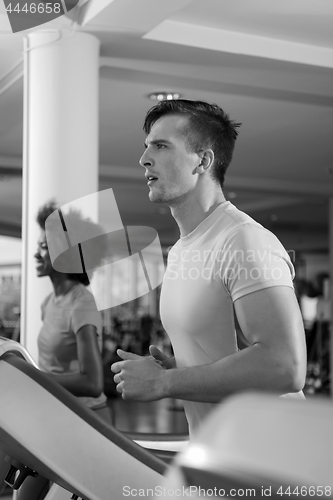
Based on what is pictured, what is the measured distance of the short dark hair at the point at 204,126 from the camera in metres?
1.43

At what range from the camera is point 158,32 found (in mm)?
2953

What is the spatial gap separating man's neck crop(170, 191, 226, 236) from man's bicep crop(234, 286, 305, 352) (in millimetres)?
321

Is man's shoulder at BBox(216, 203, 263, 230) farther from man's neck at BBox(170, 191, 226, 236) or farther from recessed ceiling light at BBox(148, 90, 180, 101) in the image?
recessed ceiling light at BBox(148, 90, 180, 101)

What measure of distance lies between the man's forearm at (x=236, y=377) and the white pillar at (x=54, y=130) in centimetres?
179

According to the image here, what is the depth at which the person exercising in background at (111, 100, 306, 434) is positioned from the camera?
1048 millimetres

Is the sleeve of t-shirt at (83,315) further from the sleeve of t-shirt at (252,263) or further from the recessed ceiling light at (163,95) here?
the recessed ceiling light at (163,95)

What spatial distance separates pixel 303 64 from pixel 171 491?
318 centimetres

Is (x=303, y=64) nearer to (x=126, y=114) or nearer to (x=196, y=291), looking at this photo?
(x=126, y=114)

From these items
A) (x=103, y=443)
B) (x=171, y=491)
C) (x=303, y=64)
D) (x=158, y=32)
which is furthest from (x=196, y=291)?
(x=303, y=64)

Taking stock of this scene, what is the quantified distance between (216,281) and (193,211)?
0.24 metres

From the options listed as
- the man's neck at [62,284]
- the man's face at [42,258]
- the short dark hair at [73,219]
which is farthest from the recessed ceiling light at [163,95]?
the man's neck at [62,284]

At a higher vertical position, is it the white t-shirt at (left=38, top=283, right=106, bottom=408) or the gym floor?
the white t-shirt at (left=38, top=283, right=106, bottom=408)

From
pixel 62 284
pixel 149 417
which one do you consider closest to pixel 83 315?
pixel 62 284

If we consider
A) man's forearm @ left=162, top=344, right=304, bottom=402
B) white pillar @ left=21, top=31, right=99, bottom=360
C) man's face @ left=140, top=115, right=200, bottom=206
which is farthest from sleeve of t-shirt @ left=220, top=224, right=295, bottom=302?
white pillar @ left=21, top=31, right=99, bottom=360
